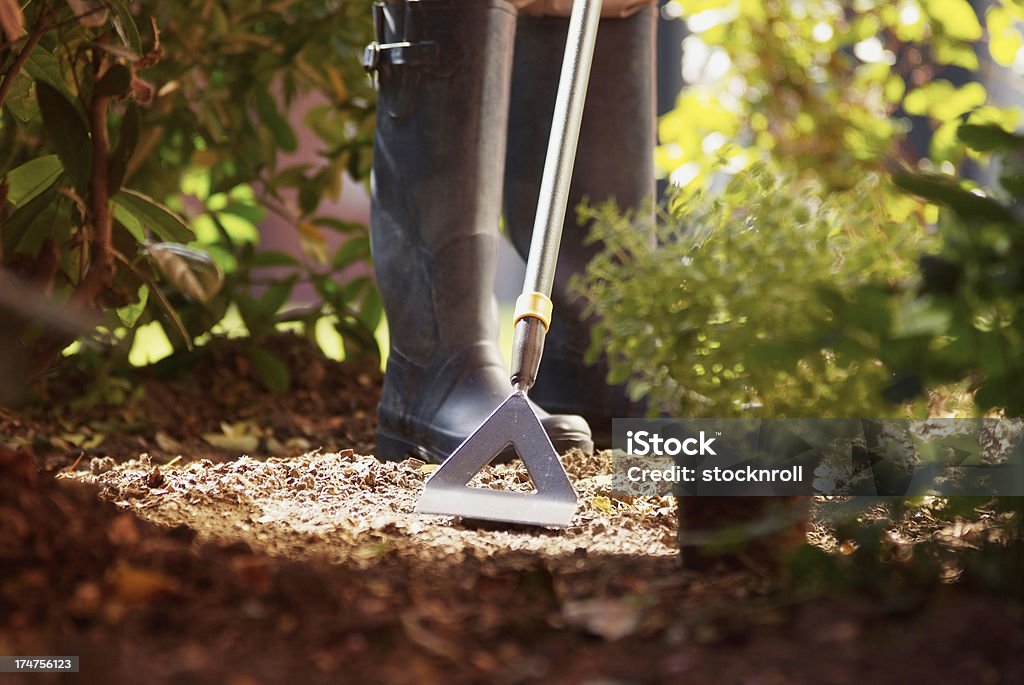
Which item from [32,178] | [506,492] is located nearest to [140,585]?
[506,492]

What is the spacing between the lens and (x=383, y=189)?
1.46 metres

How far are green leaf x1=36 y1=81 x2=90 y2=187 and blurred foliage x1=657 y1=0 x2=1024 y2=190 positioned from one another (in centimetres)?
152

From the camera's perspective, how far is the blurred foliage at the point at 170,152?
1148 millimetres

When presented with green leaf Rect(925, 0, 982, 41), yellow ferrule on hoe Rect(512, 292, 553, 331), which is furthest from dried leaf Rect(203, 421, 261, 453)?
green leaf Rect(925, 0, 982, 41)

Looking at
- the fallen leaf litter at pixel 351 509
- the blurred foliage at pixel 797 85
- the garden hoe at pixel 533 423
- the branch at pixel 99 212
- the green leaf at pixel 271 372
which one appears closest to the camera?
the fallen leaf litter at pixel 351 509

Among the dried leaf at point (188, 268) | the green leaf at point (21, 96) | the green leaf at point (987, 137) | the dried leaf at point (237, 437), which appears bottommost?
the dried leaf at point (237, 437)

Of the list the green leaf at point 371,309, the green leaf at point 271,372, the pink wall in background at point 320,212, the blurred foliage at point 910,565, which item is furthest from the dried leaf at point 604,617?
the pink wall in background at point 320,212

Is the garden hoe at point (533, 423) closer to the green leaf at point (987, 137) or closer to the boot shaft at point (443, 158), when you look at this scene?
the boot shaft at point (443, 158)

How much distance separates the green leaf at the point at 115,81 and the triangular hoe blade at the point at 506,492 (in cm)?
50

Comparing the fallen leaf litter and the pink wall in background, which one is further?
the pink wall in background

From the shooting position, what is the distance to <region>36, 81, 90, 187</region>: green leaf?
3.65 ft

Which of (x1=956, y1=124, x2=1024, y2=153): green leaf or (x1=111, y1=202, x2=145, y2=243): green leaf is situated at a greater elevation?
(x1=956, y1=124, x2=1024, y2=153): green leaf

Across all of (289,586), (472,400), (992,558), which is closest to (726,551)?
(992,558)

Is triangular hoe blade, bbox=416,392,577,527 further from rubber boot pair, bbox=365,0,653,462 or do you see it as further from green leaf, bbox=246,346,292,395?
green leaf, bbox=246,346,292,395
